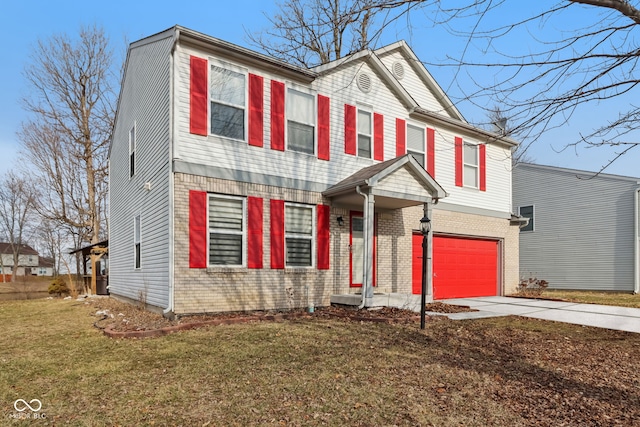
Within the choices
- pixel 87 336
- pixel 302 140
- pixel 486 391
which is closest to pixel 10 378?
pixel 87 336

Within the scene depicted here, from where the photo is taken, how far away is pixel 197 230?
883 centimetres

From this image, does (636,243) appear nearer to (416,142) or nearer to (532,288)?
(532,288)

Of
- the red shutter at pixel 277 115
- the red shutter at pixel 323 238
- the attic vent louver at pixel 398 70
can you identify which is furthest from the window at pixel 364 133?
the attic vent louver at pixel 398 70

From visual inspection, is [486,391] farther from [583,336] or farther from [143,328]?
[143,328]

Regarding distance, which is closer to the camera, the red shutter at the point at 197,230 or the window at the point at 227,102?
the red shutter at the point at 197,230

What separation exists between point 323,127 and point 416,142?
3873 millimetres

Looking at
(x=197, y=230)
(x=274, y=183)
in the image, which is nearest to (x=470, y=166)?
(x=274, y=183)

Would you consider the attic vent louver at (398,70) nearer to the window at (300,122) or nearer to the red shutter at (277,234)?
the window at (300,122)

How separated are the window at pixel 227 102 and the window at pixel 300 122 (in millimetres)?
1314

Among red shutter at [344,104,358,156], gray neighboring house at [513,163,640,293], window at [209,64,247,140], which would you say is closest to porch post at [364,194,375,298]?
red shutter at [344,104,358,156]

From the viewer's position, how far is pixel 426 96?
15180 mm

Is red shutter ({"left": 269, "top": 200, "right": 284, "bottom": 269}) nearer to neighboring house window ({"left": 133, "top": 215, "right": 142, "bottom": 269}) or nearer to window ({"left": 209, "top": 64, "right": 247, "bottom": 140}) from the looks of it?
window ({"left": 209, "top": 64, "right": 247, "bottom": 140})

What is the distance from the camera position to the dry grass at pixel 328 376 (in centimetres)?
393

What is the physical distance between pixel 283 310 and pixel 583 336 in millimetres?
6198
